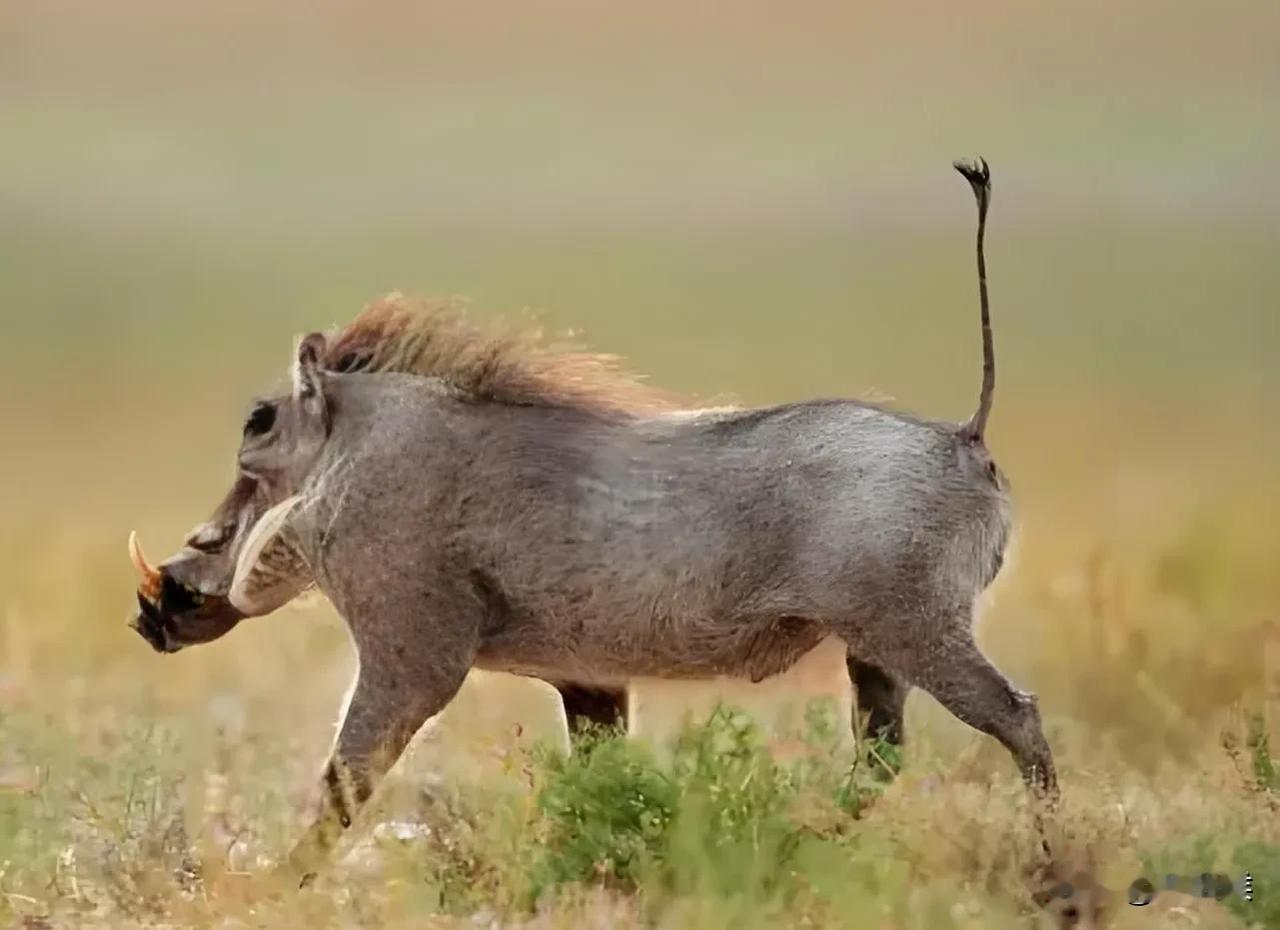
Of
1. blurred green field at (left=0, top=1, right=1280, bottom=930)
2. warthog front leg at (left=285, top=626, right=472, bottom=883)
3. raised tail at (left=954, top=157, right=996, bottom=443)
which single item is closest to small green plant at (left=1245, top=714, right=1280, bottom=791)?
blurred green field at (left=0, top=1, right=1280, bottom=930)

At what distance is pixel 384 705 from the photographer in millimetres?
3867

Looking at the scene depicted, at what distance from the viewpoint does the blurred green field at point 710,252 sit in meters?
4.65

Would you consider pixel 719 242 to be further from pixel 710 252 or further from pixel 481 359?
pixel 481 359

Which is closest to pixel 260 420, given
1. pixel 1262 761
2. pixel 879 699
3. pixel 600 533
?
pixel 600 533

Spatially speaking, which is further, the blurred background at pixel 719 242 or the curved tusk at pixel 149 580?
the blurred background at pixel 719 242

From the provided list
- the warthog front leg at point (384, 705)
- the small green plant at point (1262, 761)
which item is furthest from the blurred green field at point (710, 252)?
the warthog front leg at point (384, 705)

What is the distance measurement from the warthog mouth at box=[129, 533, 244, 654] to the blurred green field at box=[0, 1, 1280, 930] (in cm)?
38

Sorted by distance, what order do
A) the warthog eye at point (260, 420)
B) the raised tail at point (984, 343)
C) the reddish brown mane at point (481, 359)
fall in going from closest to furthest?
the raised tail at point (984, 343) < the reddish brown mane at point (481, 359) < the warthog eye at point (260, 420)

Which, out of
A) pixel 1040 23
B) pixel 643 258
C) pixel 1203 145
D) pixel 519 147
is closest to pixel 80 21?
pixel 519 147

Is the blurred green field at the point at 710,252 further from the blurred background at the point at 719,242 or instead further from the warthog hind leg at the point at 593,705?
the warthog hind leg at the point at 593,705

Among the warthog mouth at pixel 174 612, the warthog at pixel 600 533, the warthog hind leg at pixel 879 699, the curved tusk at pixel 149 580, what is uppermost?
the warthog at pixel 600 533

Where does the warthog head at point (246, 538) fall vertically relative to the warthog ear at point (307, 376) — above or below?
below

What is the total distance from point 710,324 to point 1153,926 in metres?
1.78

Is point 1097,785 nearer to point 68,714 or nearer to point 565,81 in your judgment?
point 565,81
